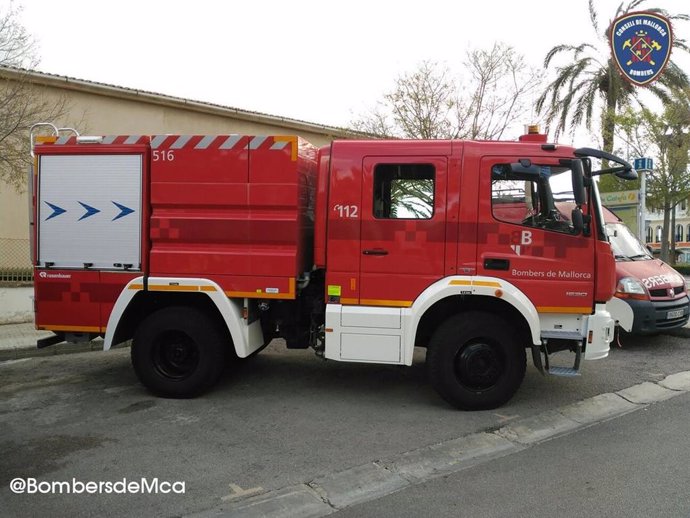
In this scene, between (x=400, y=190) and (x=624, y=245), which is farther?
(x=624, y=245)

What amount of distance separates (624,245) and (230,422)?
6.97 metres

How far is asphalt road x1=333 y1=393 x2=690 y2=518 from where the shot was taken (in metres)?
3.51

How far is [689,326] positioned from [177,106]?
44.1ft

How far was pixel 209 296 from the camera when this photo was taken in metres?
5.61

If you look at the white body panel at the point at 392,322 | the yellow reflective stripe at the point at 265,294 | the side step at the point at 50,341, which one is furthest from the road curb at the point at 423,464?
the side step at the point at 50,341

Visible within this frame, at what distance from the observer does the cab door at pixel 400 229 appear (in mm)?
5355

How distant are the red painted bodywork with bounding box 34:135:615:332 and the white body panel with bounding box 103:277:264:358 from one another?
9cm

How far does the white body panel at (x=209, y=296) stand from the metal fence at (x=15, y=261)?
19.9ft

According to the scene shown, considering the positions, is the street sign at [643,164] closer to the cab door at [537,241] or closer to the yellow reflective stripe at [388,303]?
the cab door at [537,241]

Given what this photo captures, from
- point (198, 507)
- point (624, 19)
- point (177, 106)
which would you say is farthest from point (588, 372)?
point (177, 106)

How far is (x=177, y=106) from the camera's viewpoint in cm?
1554

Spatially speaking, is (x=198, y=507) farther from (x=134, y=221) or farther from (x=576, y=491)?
(x=134, y=221)

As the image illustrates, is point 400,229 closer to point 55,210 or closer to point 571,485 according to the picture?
point 571,485

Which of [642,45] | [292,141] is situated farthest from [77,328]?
[642,45]
